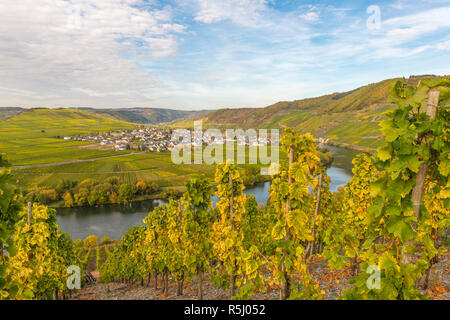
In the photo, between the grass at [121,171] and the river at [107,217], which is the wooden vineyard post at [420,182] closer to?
→ the river at [107,217]

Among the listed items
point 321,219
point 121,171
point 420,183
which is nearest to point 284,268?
point 321,219

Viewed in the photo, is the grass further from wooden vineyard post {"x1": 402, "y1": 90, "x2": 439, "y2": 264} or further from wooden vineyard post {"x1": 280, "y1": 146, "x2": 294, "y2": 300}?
wooden vineyard post {"x1": 402, "y1": 90, "x2": 439, "y2": 264}

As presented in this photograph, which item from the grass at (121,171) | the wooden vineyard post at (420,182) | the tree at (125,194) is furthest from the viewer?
the grass at (121,171)

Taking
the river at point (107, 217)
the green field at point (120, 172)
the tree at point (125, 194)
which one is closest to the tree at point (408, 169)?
the river at point (107, 217)

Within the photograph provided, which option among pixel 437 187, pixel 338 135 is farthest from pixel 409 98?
pixel 338 135

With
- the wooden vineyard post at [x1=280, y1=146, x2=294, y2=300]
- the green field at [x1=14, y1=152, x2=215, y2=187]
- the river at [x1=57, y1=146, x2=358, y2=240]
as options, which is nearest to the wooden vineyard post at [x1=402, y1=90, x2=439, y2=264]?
the wooden vineyard post at [x1=280, y1=146, x2=294, y2=300]

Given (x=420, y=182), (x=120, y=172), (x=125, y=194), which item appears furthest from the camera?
(x=120, y=172)

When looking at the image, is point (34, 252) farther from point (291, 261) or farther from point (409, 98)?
point (409, 98)

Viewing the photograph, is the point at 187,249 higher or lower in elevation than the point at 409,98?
lower

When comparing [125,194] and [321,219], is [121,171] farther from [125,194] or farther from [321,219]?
[321,219]

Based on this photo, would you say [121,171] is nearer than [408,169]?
No

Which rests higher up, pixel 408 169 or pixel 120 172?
pixel 408 169
